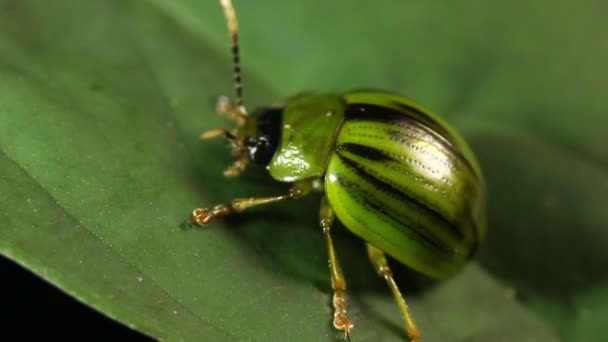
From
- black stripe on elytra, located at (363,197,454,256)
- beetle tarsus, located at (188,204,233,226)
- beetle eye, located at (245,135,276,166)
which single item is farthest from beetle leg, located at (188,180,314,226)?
black stripe on elytra, located at (363,197,454,256)

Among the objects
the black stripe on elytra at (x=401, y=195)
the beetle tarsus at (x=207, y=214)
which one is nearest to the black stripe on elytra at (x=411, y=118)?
the black stripe on elytra at (x=401, y=195)

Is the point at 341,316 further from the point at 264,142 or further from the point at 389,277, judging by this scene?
the point at 264,142

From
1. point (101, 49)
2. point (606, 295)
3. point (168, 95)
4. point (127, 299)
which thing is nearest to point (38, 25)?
point (101, 49)

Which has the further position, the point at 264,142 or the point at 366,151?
the point at 264,142

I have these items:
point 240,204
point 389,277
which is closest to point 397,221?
point 389,277

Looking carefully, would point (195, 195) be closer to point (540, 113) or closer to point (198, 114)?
point (198, 114)

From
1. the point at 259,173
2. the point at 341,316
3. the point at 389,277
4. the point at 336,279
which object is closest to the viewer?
the point at 341,316

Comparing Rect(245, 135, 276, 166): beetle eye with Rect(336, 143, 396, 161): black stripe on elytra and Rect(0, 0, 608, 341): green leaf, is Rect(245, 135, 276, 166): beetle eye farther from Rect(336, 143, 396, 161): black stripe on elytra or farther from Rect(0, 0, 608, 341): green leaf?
Rect(336, 143, 396, 161): black stripe on elytra
